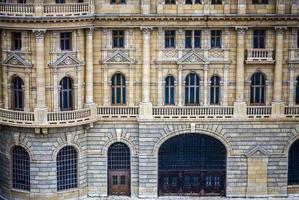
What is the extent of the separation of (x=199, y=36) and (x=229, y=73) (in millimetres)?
3832

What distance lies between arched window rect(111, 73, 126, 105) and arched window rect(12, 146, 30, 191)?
8.31 meters

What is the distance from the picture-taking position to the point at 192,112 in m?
65.2

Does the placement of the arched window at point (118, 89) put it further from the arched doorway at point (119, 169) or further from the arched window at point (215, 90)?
the arched window at point (215, 90)

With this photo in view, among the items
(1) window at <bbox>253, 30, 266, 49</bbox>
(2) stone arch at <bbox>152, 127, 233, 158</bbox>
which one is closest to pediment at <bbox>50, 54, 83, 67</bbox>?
(2) stone arch at <bbox>152, 127, 233, 158</bbox>

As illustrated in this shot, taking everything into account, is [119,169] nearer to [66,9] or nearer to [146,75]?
[146,75]

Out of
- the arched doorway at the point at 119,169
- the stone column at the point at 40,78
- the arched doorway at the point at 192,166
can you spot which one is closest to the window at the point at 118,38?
the stone column at the point at 40,78

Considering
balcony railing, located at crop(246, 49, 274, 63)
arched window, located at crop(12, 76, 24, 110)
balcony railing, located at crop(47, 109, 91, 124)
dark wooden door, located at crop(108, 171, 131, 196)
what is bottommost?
dark wooden door, located at crop(108, 171, 131, 196)

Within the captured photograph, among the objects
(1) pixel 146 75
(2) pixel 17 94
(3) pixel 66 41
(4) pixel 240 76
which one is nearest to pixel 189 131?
(1) pixel 146 75

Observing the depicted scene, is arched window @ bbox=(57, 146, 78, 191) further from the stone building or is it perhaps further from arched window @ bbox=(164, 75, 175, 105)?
arched window @ bbox=(164, 75, 175, 105)

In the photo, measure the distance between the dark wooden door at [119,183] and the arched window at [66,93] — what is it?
275 inches

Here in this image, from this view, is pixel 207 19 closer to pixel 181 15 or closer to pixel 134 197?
pixel 181 15

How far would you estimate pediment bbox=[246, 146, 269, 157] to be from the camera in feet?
216

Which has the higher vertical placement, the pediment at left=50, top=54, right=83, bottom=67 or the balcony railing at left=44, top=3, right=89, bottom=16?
the balcony railing at left=44, top=3, right=89, bottom=16

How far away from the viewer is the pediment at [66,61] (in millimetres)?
62656
